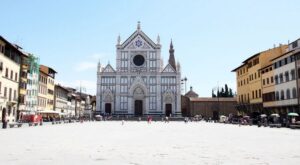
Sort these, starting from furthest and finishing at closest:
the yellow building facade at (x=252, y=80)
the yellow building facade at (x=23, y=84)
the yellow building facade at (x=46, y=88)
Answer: the yellow building facade at (x=46, y=88) → the yellow building facade at (x=252, y=80) → the yellow building facade at (x=23, y=84)

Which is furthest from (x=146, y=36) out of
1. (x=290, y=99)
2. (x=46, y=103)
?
(x=290, y=99)

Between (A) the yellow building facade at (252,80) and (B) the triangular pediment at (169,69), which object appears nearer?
(A) the yellow building facade at (252,80)

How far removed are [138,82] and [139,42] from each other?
1136cm

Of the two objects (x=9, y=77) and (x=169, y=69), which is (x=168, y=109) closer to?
(x=169, y=69)

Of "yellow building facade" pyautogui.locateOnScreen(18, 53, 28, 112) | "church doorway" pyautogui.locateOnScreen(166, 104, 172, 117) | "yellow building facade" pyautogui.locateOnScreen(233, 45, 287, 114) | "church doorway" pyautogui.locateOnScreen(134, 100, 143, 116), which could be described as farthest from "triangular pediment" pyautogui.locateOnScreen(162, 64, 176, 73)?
"yellow building facade" pyautogui.locateOnScreen(18, 53, 28, 112)

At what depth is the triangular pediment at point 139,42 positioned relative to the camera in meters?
84.8

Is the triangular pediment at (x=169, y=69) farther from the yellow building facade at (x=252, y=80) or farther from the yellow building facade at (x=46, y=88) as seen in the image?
the yellow building facade at (x=46, y=88)

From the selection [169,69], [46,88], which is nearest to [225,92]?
[169,69]

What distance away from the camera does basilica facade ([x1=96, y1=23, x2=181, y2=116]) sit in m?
81.6

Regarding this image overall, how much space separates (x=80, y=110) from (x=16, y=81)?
62.2 meters

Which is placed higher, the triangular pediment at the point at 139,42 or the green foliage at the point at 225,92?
the triangular pediment at the point at 139,42

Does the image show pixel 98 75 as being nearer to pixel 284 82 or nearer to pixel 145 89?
pixel 145 89

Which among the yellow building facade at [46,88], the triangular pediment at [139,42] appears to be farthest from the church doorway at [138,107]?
the yellow building facade at [46,88]

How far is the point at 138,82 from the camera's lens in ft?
271
